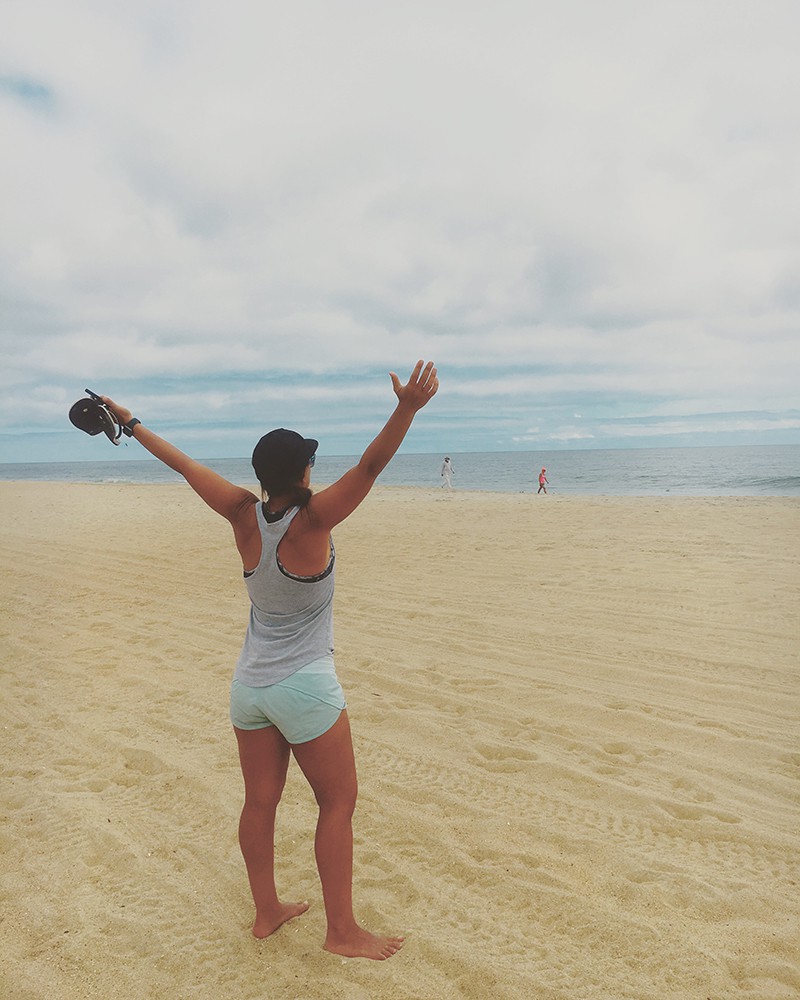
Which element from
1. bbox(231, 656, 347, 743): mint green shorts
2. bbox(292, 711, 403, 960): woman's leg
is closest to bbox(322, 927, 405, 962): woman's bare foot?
bbox(292, 711, 403, 960): woman's leg

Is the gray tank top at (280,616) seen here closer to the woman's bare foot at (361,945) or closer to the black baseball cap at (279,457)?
the black baseball cap at (279,457)

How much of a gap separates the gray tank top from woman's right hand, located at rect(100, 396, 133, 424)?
2.65 feet

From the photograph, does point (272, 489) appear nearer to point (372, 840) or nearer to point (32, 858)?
point (372, 840)

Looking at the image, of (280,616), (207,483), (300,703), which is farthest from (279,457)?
(300,703)

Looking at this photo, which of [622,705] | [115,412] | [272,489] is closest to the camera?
[272,489]

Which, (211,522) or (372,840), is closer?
(372,840)

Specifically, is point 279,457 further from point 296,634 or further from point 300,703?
point 300,703

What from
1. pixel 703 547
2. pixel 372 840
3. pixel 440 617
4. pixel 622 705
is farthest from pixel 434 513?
pixel 372 840

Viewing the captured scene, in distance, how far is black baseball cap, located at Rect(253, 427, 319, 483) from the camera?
2.55 m

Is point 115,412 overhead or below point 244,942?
overhead

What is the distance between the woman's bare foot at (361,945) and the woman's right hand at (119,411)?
234cm

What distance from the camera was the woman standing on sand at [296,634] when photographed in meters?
2.49

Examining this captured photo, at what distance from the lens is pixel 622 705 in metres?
5.43

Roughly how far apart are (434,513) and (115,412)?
1758cm
